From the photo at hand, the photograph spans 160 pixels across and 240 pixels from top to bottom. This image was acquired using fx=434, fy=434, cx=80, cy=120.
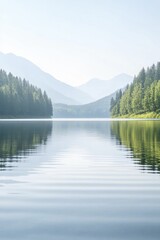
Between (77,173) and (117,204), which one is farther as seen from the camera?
(77,173)

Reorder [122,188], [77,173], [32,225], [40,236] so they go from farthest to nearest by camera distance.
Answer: [77,173]
[122,188]
[32,225]
[40,236]

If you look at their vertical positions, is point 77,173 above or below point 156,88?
below

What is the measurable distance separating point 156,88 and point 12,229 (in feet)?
542

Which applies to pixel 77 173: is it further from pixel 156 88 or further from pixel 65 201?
pixel 156 88

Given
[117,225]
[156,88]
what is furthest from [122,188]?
[156,88]

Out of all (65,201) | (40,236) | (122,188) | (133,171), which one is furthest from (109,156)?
(40,236)

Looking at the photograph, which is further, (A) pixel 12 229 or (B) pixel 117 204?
(B) pixel 117 204

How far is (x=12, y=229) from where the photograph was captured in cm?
1120

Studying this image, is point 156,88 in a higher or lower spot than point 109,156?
higher

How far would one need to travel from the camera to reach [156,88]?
6791 inches

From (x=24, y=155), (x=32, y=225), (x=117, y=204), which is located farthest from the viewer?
(x=24, y=155)

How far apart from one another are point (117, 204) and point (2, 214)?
377 cm

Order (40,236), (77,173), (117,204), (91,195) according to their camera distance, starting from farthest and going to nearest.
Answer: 1. (77,173)
2. (91,195)
3. (117,204)
4. (40,236)

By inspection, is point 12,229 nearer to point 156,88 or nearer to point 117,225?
point 117,225
